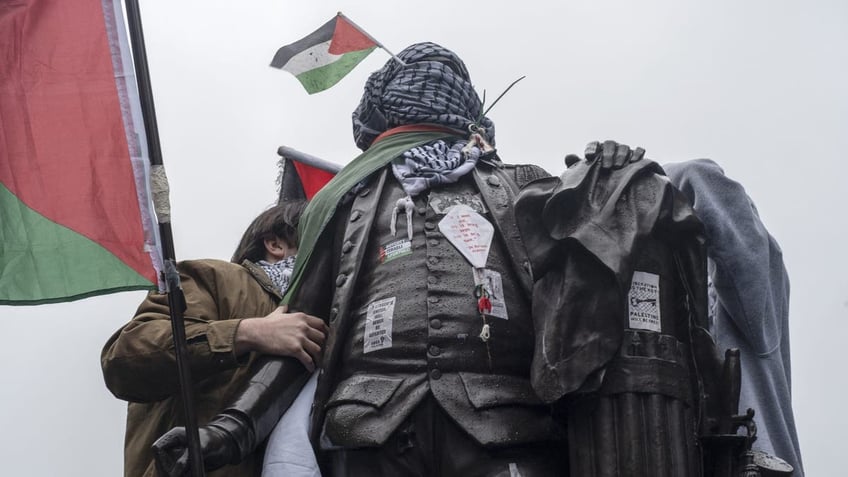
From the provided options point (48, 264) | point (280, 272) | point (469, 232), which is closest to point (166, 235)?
point (48, 264)

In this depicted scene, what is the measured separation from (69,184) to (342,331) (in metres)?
1.31

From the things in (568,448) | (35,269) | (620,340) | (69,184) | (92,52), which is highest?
(92,52)

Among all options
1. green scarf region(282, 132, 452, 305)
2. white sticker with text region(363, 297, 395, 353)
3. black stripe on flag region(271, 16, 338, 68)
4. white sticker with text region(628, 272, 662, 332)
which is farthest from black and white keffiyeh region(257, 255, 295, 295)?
white sticker with text region(628, 272, 662, 332)

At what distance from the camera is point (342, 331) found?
221 inches

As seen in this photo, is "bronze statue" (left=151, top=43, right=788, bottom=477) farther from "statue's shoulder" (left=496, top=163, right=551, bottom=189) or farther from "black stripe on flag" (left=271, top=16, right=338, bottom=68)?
"black stripe on flag" (left=271, top=16, right=338, bottom=68)

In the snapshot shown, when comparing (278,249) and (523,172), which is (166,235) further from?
(278,249)

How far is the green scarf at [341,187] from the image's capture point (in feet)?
20.0

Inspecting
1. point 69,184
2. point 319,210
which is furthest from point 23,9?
point 319,210

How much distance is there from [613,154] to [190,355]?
6.75ft

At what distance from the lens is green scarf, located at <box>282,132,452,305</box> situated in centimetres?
611

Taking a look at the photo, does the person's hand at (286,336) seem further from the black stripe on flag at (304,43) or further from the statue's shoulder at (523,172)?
the black stripe on flag at (304,43)

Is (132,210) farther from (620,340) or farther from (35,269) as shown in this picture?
(620,340)

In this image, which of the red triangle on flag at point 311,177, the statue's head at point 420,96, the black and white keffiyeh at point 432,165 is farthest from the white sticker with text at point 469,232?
the red triangle on flag at point 311,177

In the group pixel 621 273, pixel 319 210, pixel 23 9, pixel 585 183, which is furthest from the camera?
pixel 319 210
